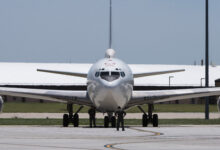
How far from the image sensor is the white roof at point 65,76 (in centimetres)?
12300

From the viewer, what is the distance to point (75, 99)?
4116 cm

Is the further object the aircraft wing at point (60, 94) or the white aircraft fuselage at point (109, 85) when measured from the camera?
the aircraft wing at point (60, 94)

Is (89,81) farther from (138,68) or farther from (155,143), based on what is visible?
(138,68)

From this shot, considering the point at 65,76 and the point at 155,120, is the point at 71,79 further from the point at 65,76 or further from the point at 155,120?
the point at 155,120

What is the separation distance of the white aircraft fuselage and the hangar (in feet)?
249

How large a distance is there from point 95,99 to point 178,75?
96854mm

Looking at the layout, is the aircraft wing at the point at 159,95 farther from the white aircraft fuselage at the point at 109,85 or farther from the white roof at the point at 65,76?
the white roof at the point at 65,76

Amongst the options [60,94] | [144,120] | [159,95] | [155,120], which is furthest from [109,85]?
[155,120]

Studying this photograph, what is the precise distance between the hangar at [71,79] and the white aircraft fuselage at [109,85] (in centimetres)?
7577

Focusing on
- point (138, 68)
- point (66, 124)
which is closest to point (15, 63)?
point (138, 68)

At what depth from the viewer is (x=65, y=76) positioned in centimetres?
12406

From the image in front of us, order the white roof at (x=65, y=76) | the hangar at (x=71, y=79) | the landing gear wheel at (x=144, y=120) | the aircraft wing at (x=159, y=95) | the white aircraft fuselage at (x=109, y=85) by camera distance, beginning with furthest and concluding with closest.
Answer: the white roof at (x=65, y=76) < the hangar at (x=71, y=79) < the landing gear wheel at (x=144, y=120) < the aircraft wing at (x=159, y=95) < the white aircraft fuselage at (x=109, y=85)

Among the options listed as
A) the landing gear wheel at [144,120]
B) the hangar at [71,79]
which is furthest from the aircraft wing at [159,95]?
the hangar at [71,79]

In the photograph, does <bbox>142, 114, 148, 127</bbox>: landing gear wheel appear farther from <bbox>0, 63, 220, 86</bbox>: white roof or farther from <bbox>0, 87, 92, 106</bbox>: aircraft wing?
<bbox>0, 63, 220, 86</bbox>: white roof
